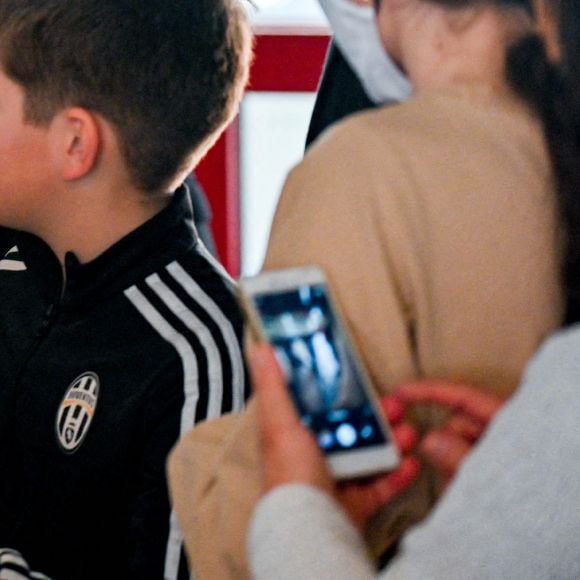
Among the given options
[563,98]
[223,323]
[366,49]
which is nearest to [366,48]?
[366,49]

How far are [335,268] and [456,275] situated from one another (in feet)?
0.22

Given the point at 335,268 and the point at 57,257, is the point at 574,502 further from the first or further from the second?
the point at 57,257

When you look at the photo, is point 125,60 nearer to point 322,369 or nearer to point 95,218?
point 95,218

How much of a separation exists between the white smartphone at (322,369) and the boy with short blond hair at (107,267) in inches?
15.4

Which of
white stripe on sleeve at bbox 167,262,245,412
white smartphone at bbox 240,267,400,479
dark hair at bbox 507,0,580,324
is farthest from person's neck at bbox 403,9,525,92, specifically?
white stripe on sleeve at bbox 167,262,245,412

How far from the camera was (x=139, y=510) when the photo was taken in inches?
38.3

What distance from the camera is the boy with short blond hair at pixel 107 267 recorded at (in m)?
1.00

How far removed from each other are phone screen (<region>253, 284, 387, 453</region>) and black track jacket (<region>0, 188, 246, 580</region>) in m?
0.39

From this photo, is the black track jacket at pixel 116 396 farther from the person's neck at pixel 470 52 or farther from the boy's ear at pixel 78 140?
the person's neck at pixel 470 52

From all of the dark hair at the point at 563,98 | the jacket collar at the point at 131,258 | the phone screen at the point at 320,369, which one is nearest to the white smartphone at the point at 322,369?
the phone screen at the point at 320,369

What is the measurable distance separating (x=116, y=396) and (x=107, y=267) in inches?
5.6

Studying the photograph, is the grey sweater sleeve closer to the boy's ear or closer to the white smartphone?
the white smartphone

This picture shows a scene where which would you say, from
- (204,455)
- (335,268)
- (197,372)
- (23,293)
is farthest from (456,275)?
(23,293)

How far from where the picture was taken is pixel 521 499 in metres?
0.49
